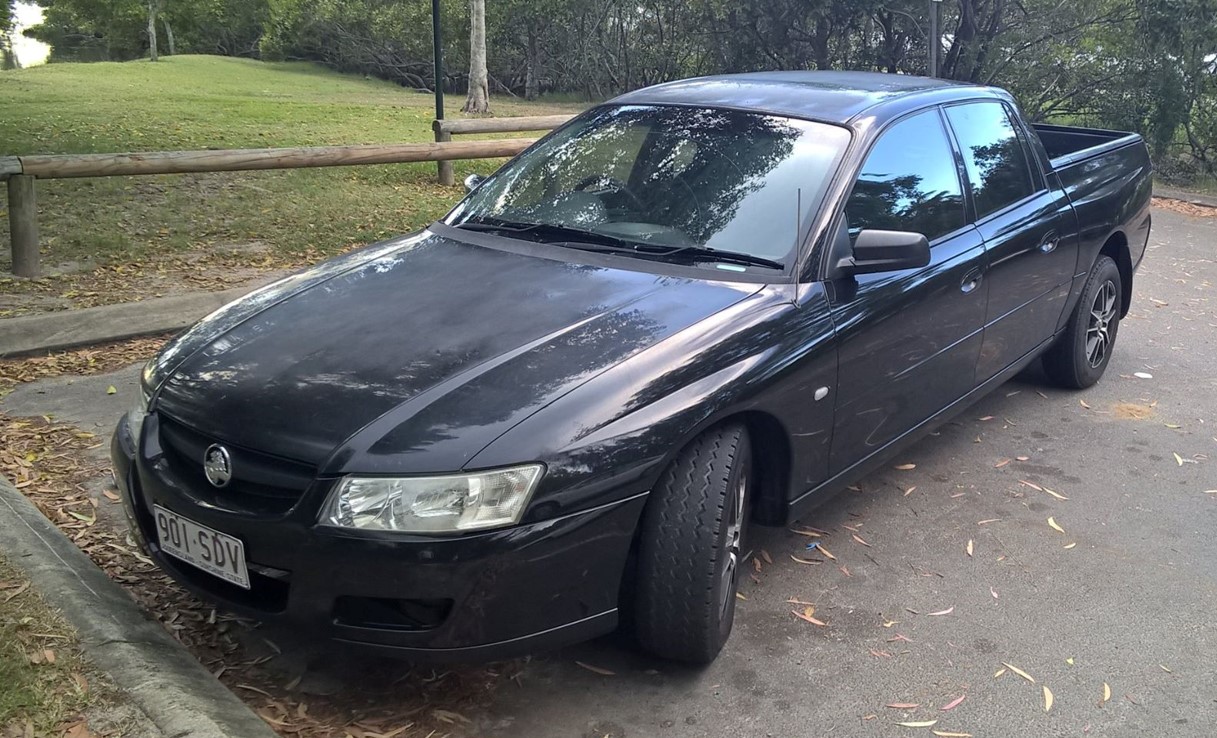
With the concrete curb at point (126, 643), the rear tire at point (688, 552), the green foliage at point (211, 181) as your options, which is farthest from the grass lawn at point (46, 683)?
the green foliage at point (211, 181)

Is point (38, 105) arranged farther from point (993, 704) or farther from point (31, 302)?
point (993, 704)

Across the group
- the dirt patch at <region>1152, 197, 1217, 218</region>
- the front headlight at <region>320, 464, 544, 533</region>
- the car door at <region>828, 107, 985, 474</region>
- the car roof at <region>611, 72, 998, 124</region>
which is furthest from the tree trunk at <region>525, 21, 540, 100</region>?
the front headlight at <region>320, 464, 544, 533</region>

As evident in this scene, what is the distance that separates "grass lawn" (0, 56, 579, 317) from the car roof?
4390 mm

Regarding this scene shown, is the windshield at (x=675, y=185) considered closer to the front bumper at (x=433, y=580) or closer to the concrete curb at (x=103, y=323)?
the front bumper at (x=433, y=580)

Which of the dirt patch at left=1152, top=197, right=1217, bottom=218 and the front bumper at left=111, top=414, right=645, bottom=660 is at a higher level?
the front bumper at left=111, top=414, right=645, bottom=660

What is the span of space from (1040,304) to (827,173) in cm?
179

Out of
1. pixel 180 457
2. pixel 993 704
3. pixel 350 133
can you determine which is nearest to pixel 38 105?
pixel 350 133

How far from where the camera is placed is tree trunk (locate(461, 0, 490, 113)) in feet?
68.0

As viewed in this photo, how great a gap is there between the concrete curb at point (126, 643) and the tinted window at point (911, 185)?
253 cm

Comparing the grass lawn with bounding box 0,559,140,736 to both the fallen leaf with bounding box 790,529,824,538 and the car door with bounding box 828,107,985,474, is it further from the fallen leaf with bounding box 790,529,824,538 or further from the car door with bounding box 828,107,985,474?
the fallen leaf with bounding box 790,529,824,538

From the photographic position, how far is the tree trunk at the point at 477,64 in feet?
68.0

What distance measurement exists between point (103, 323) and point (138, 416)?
11.3ft

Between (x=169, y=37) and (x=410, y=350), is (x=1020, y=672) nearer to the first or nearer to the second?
(x=410, y=350)

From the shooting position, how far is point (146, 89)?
76.5 ft
